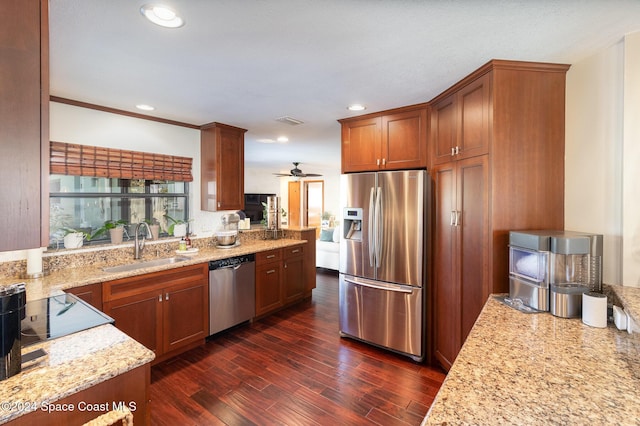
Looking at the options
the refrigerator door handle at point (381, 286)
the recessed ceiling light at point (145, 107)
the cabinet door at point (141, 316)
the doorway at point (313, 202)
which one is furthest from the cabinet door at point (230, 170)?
the doorway at point (313, 202)

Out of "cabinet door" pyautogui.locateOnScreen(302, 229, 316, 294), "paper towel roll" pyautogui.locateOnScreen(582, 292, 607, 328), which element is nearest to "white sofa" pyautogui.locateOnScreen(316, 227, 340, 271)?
"cabinet door" pyautogui.locateOnScreen(302, 229, 316, 294)

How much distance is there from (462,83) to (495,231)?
1.11 m

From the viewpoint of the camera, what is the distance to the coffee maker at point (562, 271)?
1.52 meters

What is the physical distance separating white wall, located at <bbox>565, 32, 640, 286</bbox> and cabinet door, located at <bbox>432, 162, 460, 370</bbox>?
74cm

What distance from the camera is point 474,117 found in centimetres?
213

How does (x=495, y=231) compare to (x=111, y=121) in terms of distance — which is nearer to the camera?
(x=495, y=231)

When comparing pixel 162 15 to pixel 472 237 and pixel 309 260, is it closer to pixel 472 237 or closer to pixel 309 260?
pixel 472 237

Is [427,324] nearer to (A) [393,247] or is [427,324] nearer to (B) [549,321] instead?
(A) [393,247]

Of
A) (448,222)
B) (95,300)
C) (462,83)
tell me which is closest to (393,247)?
(448,222)

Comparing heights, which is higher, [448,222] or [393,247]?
[448,222]

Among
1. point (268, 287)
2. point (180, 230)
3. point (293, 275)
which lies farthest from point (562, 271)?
point (180, 230)

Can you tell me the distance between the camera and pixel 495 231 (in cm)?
196

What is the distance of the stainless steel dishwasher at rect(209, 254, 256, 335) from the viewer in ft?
10.1

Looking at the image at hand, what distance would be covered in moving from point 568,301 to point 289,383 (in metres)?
1.96
